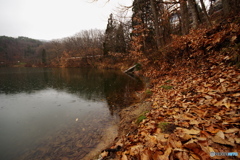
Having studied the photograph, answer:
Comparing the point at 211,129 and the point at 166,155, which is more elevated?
the point at 211,129

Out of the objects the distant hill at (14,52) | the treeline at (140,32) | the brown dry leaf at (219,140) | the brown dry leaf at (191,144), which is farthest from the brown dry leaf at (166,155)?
the distant hill at (14,52)

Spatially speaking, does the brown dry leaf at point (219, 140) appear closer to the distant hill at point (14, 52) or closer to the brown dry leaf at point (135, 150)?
the brown dry leaf at point (135, 150)

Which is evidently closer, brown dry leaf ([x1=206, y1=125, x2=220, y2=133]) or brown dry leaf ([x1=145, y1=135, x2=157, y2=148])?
brown dry leaf ([x1=206, y1=125, x2=220, y2=133])

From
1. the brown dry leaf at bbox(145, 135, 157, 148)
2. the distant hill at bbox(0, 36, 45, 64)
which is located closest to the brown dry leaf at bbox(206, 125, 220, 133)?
the brown dry leaf at bbox(145, 135, 157, 148)

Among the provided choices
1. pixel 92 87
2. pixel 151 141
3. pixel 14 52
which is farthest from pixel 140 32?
pixel 14 52

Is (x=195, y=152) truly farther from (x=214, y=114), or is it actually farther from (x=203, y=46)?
(x=203, y=46)

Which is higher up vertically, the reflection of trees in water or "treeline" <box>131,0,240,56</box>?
"treeline" <box>131,0,240,56</box>

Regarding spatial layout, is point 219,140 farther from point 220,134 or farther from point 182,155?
point 182,155

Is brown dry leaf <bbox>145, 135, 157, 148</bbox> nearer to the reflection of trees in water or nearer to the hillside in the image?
the reflection of trees in water

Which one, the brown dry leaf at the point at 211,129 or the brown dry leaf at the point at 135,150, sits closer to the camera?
the brown dry leaf at the point at 211,129

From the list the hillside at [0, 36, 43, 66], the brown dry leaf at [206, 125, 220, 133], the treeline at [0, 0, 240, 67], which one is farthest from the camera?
the hillside at [0, 36, 43, 66]

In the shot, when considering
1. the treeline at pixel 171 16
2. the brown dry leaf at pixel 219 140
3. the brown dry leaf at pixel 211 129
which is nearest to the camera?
the brown dry leaf at pixel 219 140

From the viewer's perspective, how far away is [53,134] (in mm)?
4668

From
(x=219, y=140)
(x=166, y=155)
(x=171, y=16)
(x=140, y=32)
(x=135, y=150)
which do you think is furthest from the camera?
(x=140, y=32)
